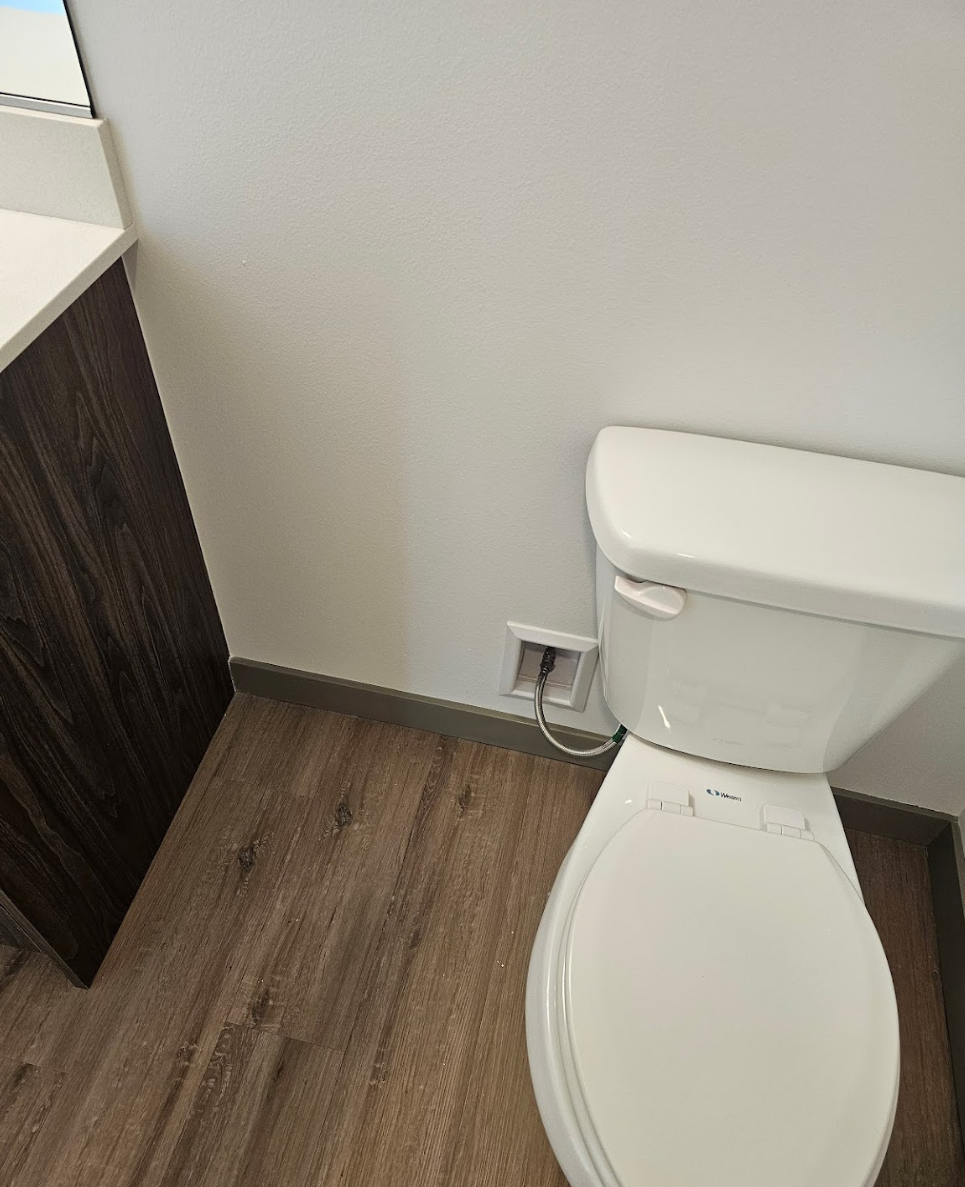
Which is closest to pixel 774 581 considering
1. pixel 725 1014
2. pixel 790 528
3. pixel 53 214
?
pixel 790 528

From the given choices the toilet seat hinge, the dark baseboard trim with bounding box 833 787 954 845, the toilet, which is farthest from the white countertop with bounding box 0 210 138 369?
the dark baseboard trim with bounding box 833 787 954 845

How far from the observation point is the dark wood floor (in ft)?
3.50

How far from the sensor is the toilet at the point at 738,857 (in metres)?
0.78

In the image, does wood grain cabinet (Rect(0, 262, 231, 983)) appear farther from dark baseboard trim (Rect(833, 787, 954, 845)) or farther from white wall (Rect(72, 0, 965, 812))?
dark baseboard trim (Rect(833, 787, 954, 845))

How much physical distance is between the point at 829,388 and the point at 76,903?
3.54 ft

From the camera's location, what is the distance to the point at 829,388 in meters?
0.89

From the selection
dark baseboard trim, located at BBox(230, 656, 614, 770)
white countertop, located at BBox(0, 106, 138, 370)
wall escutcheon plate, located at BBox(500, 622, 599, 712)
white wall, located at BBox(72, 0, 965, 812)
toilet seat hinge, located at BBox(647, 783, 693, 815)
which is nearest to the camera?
white wall, located at BBox(72, 0, 965, 812)

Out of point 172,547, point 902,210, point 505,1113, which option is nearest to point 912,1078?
point 505,1113

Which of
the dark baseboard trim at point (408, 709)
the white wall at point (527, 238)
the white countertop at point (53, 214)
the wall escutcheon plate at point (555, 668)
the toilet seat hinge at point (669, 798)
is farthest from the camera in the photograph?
the dark baseboard trim at point (408, 709)

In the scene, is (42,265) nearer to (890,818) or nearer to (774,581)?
(774,581)

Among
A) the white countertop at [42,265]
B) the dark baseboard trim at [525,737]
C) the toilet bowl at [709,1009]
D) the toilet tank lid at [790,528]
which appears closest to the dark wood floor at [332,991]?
the dark baseboard trim at [525,737]

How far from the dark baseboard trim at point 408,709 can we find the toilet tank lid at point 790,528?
0.60 metres

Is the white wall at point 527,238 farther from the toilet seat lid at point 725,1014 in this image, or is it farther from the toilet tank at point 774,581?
the toilet seat lid at point 725,1014

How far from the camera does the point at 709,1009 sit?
827mm
